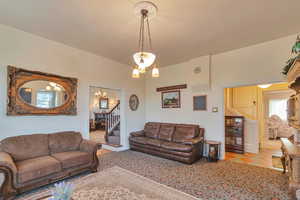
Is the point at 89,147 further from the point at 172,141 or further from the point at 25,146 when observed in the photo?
the point at 172,141

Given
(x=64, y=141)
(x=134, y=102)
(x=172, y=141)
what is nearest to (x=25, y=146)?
(x=64, y=141)

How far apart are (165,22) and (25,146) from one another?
3608mm

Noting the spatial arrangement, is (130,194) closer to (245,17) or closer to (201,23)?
(201,23)

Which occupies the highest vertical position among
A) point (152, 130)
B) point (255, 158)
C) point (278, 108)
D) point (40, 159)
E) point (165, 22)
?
point (165, 22)

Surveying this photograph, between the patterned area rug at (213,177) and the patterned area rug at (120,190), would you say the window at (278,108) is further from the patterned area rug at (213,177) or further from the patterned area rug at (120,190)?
the patterned area rug at (120,190)

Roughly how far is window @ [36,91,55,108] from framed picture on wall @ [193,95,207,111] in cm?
396

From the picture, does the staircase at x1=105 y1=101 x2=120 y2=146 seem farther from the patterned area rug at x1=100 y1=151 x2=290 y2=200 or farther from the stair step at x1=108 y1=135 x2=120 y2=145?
the patterned area rug at x1=100 y1=151 x2=290 y2=200

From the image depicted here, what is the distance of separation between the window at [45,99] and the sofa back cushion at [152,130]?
3021 mm

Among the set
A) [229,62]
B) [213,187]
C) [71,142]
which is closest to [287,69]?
[229,62]

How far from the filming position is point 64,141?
134 inches

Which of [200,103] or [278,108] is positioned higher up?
[200,103]

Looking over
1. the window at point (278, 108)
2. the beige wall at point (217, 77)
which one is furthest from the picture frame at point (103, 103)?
the window at point (278, 108)

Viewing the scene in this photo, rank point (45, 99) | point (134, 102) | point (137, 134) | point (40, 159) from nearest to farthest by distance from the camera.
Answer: point (40, 159)
point (45, 99)
point (137, 134)
point (134, 102)

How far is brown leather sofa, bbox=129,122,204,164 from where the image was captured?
3.88 meters
